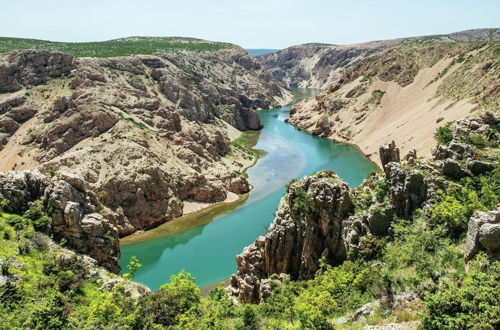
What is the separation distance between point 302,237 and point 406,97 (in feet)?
318

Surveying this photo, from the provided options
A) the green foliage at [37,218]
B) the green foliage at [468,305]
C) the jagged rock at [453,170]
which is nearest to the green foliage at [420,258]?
the green foliage at [468,305]

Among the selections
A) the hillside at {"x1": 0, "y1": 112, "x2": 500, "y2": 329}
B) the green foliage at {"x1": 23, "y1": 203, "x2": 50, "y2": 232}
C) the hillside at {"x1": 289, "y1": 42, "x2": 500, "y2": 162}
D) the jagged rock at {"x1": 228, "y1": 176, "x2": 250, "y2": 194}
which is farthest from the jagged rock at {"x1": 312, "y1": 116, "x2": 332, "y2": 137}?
the green foliage at {"x1": 23, "y1": 203, "x2": 50, "y2": 232}

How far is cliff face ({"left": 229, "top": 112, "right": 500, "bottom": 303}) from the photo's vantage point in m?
35.0

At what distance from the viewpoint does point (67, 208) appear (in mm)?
36250

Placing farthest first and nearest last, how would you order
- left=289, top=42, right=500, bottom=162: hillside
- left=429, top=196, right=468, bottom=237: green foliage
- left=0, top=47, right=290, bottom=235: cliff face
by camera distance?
left=289, top=42, right=500, bottom=162: hillside → left=0, top=47, right=290, bottom=235: cliff face → left=429, top=196, right=468, bottom=237: green foliage

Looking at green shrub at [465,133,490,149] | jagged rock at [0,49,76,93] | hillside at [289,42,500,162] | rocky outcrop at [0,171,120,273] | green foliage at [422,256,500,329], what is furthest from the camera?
hillside at [289,42,500,162]

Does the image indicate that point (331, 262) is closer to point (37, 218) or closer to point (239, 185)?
point (37, 218)

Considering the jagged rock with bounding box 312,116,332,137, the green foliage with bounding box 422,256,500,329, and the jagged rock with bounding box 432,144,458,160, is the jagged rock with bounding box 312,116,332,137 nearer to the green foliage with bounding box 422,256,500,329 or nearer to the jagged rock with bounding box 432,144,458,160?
the jagged rock with bounding box 432,144,458,160

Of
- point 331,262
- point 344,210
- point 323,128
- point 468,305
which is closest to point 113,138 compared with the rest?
point 344,210

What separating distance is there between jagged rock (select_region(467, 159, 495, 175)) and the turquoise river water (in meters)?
29.0

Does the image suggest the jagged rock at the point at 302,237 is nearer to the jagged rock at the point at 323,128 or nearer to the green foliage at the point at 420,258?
the green foliage at the point at 420,258

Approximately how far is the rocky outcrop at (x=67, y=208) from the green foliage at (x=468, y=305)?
28.8 metres

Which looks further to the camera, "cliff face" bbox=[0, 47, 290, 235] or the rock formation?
"cliff face" bbox=[0, 47, 290, 235]

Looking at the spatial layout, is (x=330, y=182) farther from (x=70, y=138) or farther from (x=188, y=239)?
(x=70, y=138)
